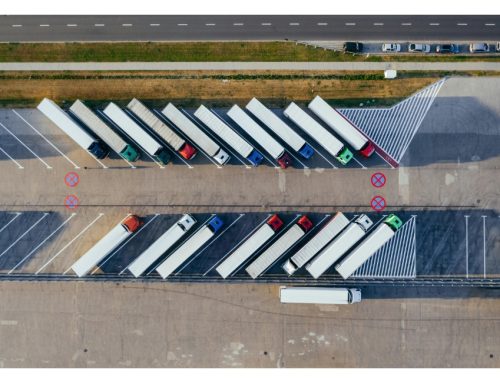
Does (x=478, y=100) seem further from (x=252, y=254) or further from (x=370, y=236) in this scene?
(x=252, y=254)

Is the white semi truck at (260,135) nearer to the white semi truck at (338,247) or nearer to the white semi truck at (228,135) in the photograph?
the white semi truck at (228,135)

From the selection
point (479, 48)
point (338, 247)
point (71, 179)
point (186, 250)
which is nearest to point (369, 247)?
point (338, 247)

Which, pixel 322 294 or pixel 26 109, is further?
pixel 26 109

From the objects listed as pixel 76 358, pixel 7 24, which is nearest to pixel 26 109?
pixel 7 24

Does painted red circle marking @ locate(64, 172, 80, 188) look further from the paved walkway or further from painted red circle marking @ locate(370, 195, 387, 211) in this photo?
painted red circle marking @ locate(370, 195, 387, 211)

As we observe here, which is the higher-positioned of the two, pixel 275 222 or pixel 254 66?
pixel 254 66

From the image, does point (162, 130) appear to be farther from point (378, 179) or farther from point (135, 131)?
point (378, 179)

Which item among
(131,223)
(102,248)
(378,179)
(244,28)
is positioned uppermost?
(244,28)
